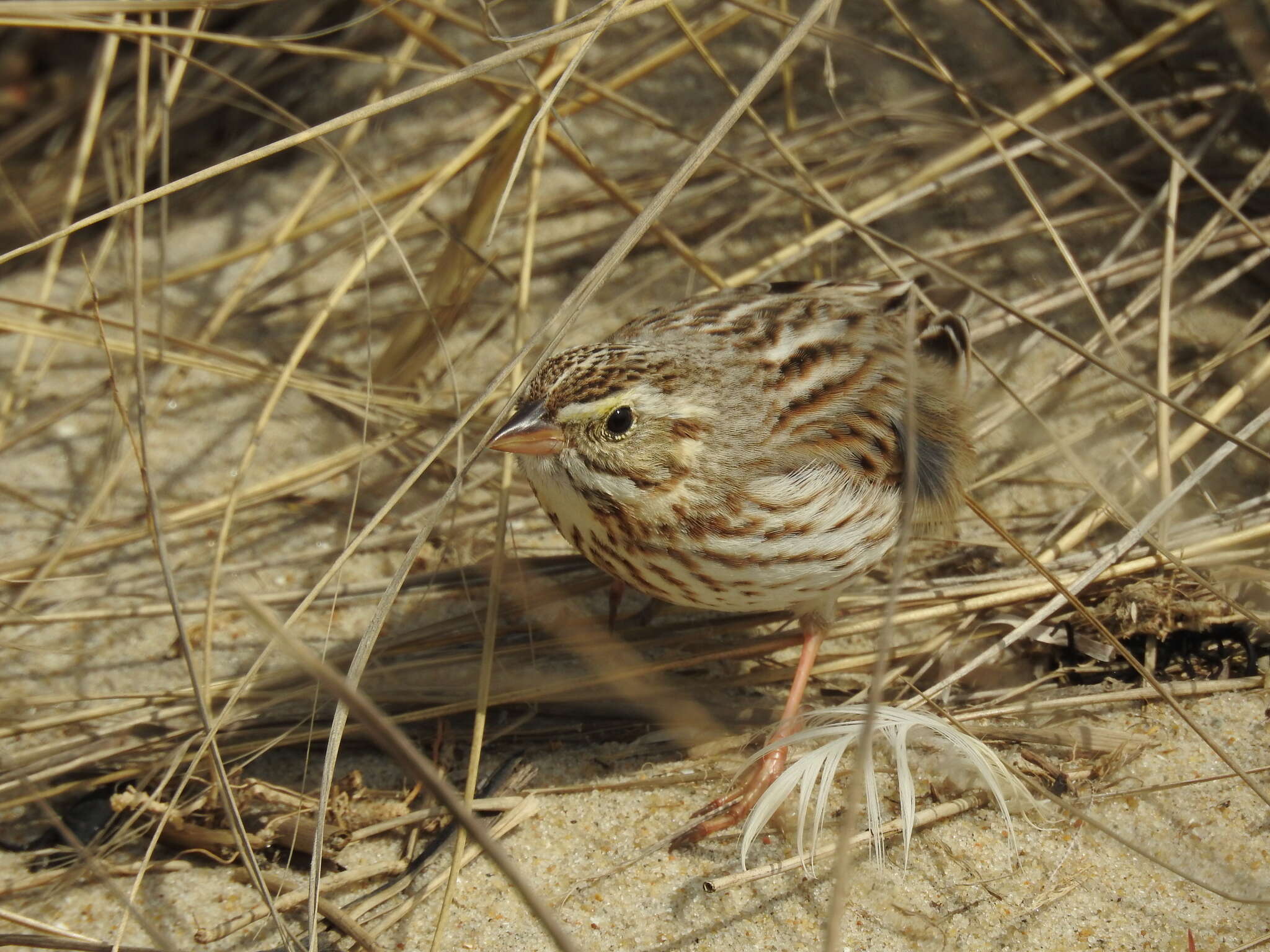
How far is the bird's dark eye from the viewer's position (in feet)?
8.62

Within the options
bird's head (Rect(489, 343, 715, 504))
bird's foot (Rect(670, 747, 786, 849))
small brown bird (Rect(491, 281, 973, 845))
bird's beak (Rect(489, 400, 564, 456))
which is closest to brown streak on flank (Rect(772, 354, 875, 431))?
small brown bird (Rect(491, 281, 973, 845))

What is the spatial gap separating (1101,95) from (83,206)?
3760 millimetres

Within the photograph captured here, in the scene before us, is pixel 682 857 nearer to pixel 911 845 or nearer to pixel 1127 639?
pixel 911 845

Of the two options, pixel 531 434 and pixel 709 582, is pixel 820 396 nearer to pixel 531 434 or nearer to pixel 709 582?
pixel 709 582

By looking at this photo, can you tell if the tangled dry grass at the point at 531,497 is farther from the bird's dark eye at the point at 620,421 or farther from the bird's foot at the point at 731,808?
the bird's dark eye at the point at 620,421

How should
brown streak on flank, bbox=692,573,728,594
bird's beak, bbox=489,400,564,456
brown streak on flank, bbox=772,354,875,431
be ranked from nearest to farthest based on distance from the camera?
bird's beak, bbox=489,400,564,456, brown streak on flank, bbox=692,573,728,594, brown streak on flank, bbox=772,354,875,431

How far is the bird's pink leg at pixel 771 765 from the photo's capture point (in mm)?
2803

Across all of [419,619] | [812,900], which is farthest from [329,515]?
[812,900]

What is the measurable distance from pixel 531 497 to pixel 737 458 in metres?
1.24

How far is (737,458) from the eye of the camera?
9.00ft

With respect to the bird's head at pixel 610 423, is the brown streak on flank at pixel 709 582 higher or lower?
lower

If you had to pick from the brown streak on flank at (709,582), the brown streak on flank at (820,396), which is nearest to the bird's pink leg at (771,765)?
the brown streak on flank at (709,582)

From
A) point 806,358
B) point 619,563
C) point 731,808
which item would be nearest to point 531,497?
point 619,563

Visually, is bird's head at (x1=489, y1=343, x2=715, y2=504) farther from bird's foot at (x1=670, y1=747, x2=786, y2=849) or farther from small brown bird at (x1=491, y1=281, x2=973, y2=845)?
bird's foot at (x1=670, y1=747, x2=786, y2=849)
